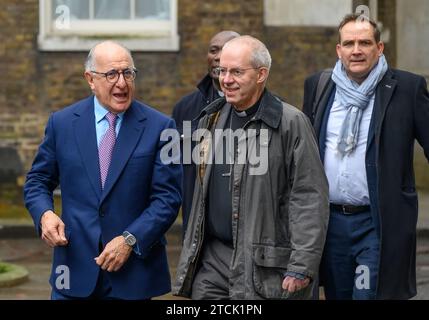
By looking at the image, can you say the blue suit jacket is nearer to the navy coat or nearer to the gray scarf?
the gray scarf

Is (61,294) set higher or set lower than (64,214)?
lower

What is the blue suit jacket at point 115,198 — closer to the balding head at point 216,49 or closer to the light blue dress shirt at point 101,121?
the light blue dress shirt at point 101,121

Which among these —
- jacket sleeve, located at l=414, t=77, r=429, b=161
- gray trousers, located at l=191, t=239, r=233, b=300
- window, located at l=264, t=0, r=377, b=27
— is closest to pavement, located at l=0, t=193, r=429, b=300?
window, located at l=264, t=0, r=377, b=27

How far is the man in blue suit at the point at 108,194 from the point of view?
5695 millimetres

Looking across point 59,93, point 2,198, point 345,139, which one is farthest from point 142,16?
point 345,139

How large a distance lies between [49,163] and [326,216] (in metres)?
1.36

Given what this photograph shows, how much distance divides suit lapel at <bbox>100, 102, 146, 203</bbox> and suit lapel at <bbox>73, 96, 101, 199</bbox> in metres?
0.06

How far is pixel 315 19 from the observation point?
1538 centimetres

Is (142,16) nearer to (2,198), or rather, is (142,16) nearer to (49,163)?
(2,198)

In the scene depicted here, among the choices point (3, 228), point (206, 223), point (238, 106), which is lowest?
point (3, 228)

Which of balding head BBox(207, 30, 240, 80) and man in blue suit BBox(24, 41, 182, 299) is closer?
man in blue suit BBox(24, 41, 182, 299)

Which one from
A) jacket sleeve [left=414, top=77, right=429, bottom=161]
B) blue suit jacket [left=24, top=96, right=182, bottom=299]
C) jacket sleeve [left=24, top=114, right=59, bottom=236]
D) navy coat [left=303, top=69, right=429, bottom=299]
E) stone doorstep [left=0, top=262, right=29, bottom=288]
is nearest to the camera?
blue suit jacket [left=24, top=96, right=182, bottom=299]

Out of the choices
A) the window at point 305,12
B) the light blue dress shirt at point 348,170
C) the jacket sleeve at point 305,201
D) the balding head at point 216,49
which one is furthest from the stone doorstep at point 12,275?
the jacket sleeve at point 305,201

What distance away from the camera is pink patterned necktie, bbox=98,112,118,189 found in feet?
19.0
